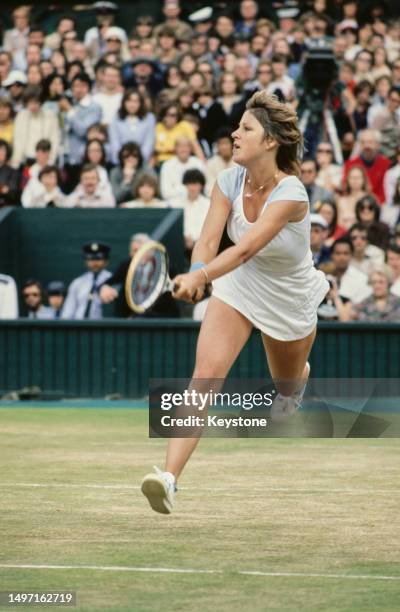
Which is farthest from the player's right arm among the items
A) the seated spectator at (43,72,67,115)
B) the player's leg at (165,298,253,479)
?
the seated spectator at (43,72,67,115)

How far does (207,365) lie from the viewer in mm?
7117

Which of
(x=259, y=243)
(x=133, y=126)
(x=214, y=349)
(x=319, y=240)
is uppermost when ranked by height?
(x=259, y=243)

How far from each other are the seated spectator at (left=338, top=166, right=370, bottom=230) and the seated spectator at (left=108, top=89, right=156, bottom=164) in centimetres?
266

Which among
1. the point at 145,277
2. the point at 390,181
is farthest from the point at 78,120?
the point at 145,277

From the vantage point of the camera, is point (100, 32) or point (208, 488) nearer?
point (208, 488)

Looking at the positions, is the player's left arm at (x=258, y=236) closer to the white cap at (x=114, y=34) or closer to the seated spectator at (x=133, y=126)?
the seated spectator at (x=133, y=126)

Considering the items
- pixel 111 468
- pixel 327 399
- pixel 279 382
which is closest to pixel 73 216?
pixel 327 399

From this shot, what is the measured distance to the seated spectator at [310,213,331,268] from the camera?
14945 mm

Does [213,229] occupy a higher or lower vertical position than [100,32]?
lower

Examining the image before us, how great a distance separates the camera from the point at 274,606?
5.56 meters

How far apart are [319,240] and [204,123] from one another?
3.35 m

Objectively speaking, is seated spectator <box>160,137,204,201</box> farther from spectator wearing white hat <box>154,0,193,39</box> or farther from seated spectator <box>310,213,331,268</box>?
spectator wearing white hat <box>154,0,193,39</box>

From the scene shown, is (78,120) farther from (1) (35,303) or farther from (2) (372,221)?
(2) (372,221)

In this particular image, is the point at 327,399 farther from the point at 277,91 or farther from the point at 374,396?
the point at 277,91
